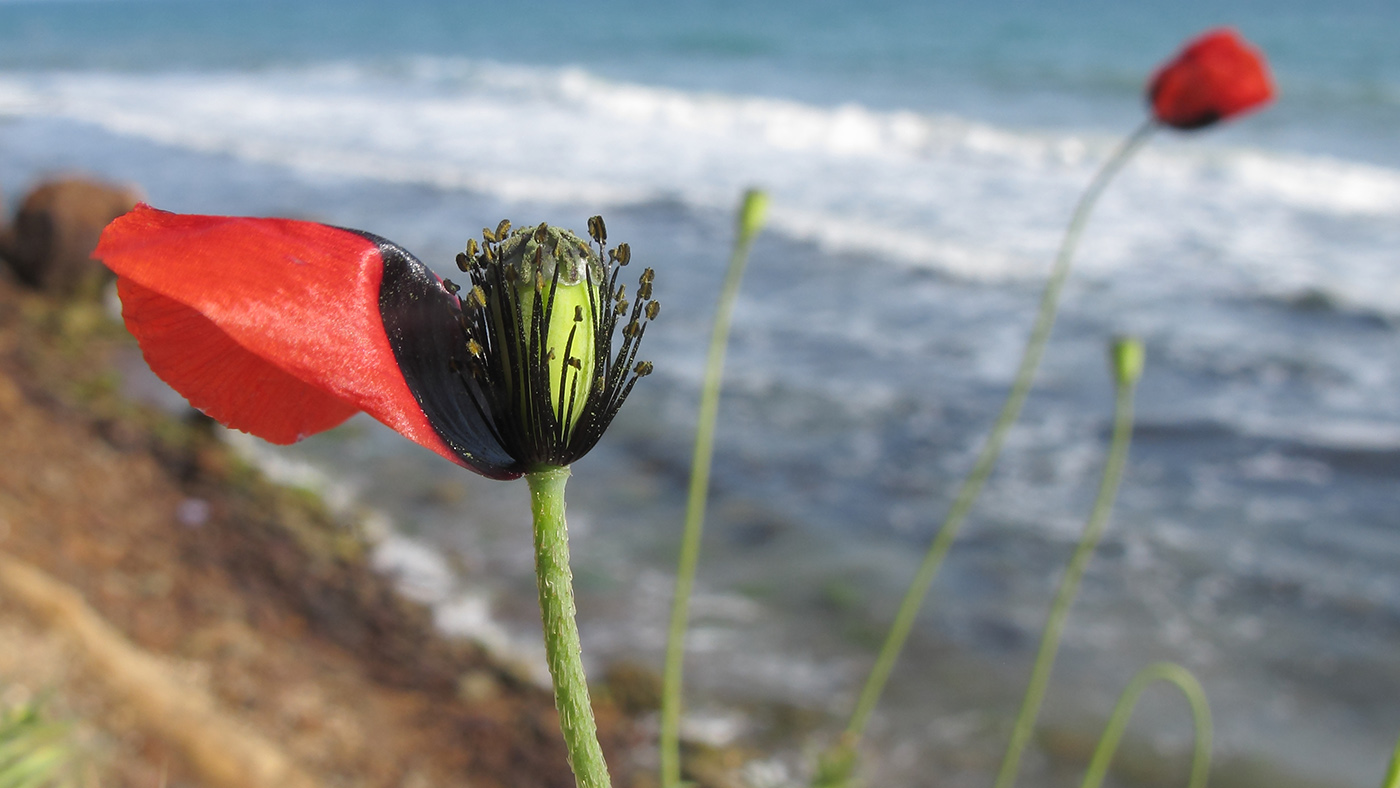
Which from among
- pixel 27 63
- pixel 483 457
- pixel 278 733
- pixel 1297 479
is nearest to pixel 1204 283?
pixel 1297 479

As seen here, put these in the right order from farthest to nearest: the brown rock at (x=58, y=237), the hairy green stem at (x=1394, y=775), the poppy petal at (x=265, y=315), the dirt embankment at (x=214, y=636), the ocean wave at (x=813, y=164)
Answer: the ocean wave at (x=813, y=164)
the brown rock at (x=58, y=237)
the dirt embankment at (x=214, y=636)
the hairy green stem at (x=1394, y=775)
the poppy petal at (x=265, y=315)

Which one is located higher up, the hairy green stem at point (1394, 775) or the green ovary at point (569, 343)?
the green ovary at point (569, 343)

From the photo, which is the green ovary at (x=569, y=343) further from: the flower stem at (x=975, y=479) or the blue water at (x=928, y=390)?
the blue water at (x=928, y=390)

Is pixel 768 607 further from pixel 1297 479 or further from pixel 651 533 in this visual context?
pixel 1297 479

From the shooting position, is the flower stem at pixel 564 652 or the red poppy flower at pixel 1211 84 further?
the red poppy flower at pixel 1211 84

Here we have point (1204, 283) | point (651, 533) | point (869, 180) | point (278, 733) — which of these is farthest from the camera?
point (869, 180)

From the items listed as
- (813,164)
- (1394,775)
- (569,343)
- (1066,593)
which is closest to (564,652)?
(569,343)

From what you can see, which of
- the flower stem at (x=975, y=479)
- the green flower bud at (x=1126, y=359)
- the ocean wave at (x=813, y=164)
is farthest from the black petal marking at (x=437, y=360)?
the ocean wave at (x=813, y=164)

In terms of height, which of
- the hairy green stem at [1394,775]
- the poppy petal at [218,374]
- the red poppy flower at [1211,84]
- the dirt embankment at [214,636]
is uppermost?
the red poppy flower at [1211,84]

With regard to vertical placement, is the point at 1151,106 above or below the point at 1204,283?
above
